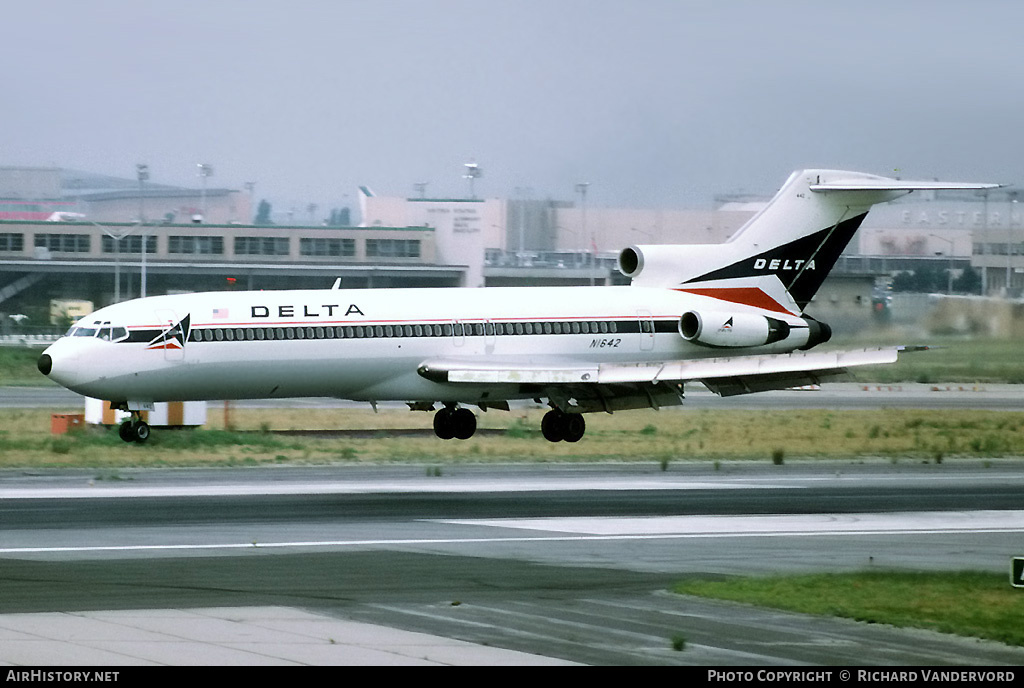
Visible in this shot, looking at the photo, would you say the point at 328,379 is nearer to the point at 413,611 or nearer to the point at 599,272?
the point at 413,611

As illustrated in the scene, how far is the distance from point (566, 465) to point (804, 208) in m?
11.1

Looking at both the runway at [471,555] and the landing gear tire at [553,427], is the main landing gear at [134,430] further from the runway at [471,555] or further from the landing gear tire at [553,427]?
the landing gear tire at [553,427]

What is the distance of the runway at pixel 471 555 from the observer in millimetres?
16234

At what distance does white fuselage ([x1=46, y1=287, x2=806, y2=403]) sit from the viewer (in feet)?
117

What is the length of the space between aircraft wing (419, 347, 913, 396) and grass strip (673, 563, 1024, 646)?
1586cm

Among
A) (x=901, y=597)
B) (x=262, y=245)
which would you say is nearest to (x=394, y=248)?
(x=262, y=245)

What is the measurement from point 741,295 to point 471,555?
68.7ft

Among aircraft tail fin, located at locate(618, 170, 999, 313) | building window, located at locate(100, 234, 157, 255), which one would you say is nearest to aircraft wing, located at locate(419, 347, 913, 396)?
aircraft tail fin, located at locate(618, 170, 999, 313)

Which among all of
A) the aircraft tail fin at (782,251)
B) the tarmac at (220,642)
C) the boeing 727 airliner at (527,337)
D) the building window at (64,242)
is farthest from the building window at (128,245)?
the tarmac at (220,642)

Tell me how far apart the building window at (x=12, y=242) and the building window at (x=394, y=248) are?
76.7ft

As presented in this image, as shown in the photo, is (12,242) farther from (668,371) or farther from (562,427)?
(668,371)

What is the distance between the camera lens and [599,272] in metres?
85.5

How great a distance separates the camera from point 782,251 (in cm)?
4262
